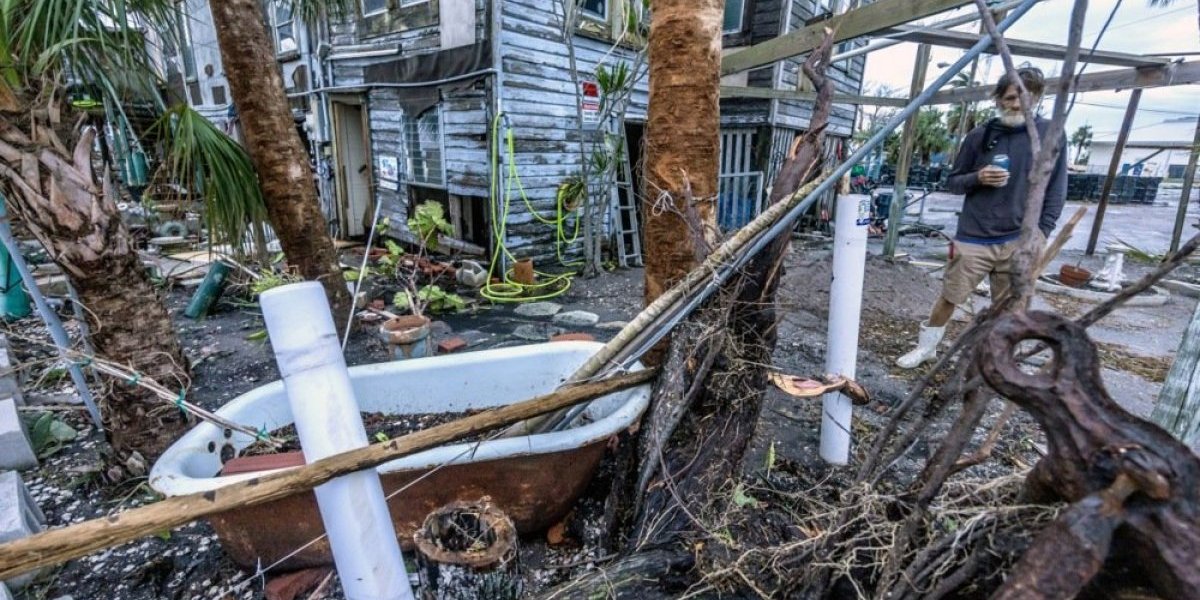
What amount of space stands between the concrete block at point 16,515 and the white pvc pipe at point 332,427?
52.3 inches

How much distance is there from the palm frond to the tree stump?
7.43ft

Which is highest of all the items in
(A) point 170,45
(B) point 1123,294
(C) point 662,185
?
(A) point 170,45

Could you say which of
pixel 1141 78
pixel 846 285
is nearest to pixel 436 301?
pixel 846 285

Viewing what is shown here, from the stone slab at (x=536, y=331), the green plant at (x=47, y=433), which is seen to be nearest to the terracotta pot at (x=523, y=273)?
the stone slab at (x=536, y=331)

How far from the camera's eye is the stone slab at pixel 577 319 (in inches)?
157

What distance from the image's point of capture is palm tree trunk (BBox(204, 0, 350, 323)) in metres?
2.68

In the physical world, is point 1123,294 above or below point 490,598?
above

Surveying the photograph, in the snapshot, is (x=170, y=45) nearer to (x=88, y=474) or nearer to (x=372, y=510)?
(x=88, y=474)

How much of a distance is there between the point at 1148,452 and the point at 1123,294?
20 centimetres

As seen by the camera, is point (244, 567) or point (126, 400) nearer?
point (244, 567)

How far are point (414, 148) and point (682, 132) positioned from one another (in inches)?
193

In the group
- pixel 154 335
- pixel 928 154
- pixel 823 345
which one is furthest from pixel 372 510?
pixel 928 154

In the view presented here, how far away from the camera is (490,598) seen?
42.1 inches

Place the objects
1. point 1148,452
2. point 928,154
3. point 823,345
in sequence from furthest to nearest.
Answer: point 928,154 < point 823,345 < point 1148,452
